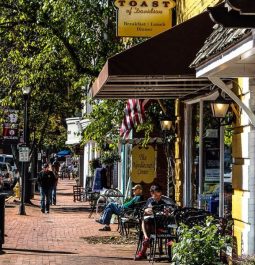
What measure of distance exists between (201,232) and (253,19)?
10.2ft

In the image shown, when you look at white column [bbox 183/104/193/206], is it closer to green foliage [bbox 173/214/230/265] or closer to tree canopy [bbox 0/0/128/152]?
tree canopy [bbox 0/0/128/152]

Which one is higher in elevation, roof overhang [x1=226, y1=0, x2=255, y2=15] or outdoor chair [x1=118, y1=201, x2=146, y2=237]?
roof overhang [x1=226, y1=0, x2=255, y2=15]

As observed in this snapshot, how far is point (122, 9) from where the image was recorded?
43.1 ft

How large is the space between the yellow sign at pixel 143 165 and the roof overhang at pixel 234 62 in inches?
420

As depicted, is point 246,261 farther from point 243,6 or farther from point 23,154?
point 23,154

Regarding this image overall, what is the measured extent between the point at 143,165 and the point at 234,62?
12023mm

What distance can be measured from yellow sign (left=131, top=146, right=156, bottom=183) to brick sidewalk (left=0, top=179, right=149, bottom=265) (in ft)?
5.06

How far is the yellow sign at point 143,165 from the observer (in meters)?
19.2

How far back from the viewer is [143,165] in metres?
19.4

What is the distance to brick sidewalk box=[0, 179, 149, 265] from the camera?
12373 mm

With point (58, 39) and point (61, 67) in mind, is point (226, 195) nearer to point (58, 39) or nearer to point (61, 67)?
point (58, 39)

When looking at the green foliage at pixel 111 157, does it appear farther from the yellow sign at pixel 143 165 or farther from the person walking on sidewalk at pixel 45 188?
the yellow sign at pixel 143 165

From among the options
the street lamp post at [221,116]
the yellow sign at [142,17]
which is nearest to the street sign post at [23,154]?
the yellow sign at [142,17]

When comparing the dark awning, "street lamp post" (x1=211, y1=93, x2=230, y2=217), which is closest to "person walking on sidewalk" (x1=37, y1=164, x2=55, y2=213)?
"street lamp post" (x1=211, y1=93, x2=230, y2=217)
